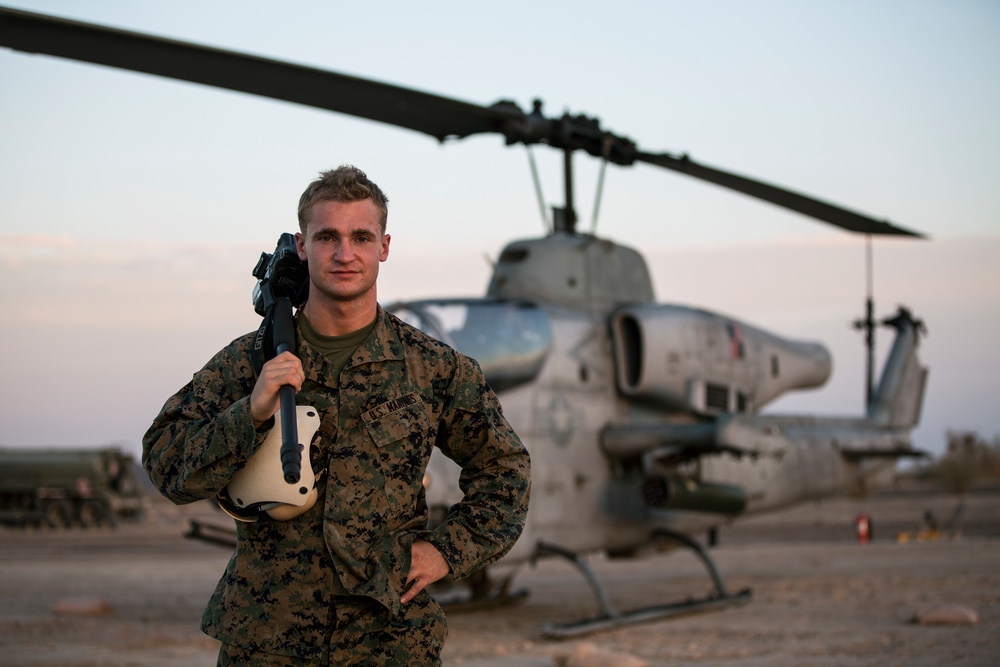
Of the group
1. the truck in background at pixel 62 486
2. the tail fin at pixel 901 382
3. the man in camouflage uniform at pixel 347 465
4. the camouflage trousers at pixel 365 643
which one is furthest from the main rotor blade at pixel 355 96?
the truck in background at pixel 62 486

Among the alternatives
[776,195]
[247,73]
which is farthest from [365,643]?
[776,195]

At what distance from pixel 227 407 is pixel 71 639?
6.91 m

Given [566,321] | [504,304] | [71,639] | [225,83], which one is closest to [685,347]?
[566,321]

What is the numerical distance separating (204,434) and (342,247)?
1.85ft

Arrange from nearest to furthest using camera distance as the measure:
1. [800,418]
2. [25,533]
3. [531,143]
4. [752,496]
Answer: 1. [531,143]
2. [752,496]
3. [800,418]
4. [25,533]

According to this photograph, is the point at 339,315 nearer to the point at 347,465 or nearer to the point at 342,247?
the point at 342,247

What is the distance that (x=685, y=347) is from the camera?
31.7 ft

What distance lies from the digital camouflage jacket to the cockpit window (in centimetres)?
526

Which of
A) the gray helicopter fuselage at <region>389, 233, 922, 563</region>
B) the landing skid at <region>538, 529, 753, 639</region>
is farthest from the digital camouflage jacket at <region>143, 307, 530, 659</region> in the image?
the landing skid at <region>538, 529, 753, 639</region>

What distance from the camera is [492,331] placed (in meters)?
8.55

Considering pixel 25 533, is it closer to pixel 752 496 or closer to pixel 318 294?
pixel 752 496

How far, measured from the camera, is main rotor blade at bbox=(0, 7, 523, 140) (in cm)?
547

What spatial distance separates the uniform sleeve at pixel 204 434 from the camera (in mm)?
2551

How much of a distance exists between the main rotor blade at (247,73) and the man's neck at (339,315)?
3.29 metres
